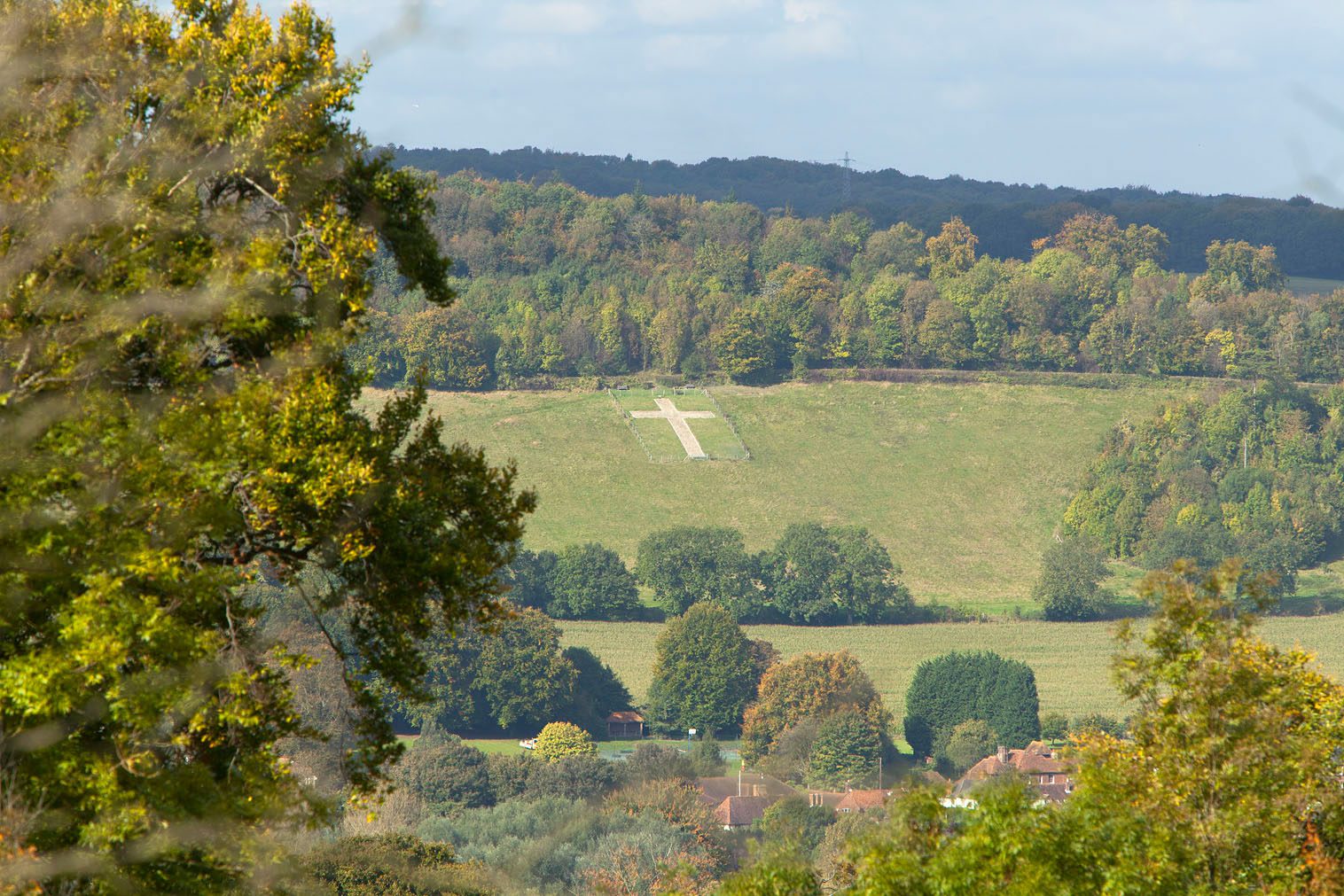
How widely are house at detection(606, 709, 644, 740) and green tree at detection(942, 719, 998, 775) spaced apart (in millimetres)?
15564

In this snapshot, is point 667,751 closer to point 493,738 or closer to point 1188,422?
point 493,738

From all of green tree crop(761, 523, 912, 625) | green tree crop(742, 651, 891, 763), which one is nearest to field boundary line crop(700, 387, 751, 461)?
green tree crop(761, 523, 912, 625)

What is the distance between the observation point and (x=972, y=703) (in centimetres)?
7750

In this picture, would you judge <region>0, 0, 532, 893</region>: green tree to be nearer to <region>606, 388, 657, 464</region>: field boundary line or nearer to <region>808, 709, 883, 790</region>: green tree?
<region>808, 709, 883, 790</region>: green tree

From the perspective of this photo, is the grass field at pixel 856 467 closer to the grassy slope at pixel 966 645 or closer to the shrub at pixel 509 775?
the grassy slope at pixel 966 645

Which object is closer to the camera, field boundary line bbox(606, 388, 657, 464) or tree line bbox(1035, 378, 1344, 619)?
tree line bbox(1035, 378, 1344, 619)

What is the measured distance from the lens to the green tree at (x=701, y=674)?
271 ft

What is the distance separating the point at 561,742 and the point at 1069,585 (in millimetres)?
39007

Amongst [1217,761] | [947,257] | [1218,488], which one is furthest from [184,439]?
[947,257]

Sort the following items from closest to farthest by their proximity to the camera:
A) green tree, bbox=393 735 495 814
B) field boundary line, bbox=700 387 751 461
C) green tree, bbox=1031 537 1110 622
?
green tree, bbox=393 735 495 814 < green tree, bbox=1031 537 1110 622 < field boundary line, bbox=700 387 751 461

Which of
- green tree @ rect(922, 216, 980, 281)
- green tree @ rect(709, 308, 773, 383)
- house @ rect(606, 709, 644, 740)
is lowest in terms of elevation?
house @ rect(606, 709, 644, 740)

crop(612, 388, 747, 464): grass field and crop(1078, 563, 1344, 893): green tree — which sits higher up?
crop(1078, 563, 1344, 893): green tree

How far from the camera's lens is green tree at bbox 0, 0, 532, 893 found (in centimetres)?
1026

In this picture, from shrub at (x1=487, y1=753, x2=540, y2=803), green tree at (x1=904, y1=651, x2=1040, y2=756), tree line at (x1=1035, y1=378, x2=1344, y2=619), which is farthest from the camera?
tree line at (x1=1035, y1=378, x2=1344, y2=619)
